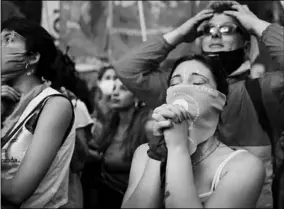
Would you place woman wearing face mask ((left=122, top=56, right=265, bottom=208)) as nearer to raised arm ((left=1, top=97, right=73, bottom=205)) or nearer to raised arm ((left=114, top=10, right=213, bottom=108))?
raised arm ((left=1, top=97, right=73, bottom=205))

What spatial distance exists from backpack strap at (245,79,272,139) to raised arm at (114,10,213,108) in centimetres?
57

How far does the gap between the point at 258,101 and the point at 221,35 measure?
0.51 metres

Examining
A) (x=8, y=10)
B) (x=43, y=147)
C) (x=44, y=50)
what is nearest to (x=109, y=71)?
(x=8, y=10)

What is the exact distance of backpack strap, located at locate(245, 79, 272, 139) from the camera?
3111 millimetres

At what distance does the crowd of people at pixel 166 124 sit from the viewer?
2.05 metres

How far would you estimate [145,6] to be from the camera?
530 centimetres

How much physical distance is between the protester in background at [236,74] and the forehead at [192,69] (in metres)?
0.79

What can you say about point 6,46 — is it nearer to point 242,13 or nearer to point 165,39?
point 165,39

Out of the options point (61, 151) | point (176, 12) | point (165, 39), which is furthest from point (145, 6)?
point (61, 151)

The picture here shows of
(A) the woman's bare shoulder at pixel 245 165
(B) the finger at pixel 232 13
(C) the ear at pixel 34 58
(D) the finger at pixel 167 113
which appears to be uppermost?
(D) the finger at pixel 167 113

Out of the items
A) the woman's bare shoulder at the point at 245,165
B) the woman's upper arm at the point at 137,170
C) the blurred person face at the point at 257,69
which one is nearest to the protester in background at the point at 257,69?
the blurred person face at the point at 257,69

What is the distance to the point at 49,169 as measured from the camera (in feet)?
8.82

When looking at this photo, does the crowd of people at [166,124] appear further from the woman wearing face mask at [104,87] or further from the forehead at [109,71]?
the forehead at [109,71]

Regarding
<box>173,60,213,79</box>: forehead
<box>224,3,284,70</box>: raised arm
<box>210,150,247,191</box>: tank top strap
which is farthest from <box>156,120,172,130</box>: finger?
<box>224,3,284,70</box>: raised arm
